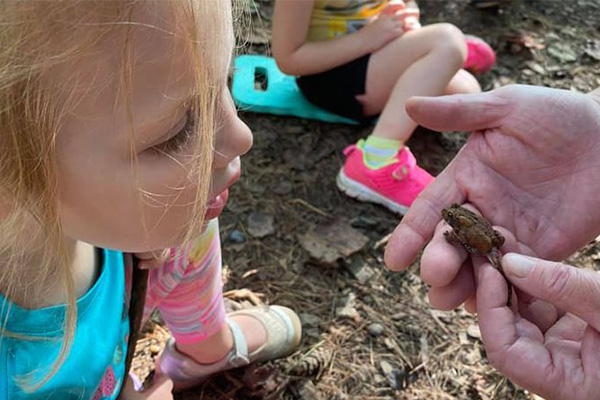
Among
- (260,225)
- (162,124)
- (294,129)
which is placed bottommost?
(260,225)

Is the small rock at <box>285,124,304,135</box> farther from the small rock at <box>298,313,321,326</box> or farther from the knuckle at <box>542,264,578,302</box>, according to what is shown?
the knuckle at <box>542,264,578,302</box>

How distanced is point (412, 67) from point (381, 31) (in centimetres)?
28

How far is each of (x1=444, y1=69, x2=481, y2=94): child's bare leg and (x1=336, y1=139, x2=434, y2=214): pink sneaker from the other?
56 cm

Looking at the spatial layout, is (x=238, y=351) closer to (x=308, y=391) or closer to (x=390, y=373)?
(x=308, y=391)

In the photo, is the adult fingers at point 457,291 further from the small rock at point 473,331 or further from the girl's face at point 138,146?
the small rock at point 473,331

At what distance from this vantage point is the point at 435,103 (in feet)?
6.37

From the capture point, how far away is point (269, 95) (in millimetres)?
3748

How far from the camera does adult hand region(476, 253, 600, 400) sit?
1.54 m

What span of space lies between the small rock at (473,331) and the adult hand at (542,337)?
39.3 inches

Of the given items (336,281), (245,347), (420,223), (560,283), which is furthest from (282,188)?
(560,283)

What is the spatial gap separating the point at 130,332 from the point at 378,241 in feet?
4.68

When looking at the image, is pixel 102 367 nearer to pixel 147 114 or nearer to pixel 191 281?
pixel 191 281

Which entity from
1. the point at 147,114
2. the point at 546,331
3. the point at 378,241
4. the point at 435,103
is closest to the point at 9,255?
the point at 147,114

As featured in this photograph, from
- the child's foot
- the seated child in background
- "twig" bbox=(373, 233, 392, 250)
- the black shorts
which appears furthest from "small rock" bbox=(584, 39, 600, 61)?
the child's foot
